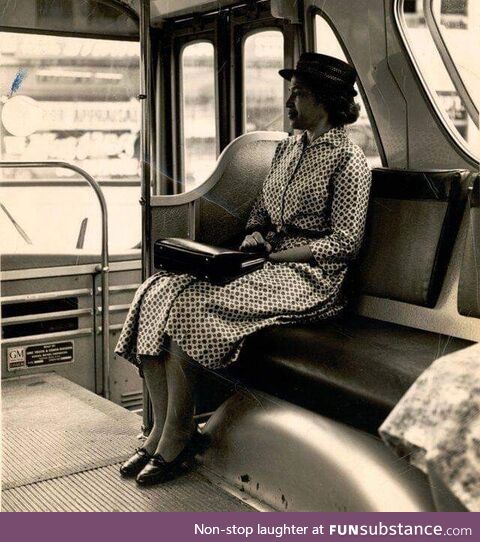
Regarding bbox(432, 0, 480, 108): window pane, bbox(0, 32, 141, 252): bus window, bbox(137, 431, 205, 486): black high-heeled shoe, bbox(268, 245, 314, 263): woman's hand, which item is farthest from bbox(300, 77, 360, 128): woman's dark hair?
bbox(0, 32, 141, 252): bus window

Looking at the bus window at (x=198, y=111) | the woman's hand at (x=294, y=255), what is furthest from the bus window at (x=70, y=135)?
the woman's hand at (x=294, y=255)

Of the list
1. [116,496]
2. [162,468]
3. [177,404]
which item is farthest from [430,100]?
[116,496]

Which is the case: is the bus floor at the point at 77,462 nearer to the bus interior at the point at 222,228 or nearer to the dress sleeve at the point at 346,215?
the bus interior at the point at 222,228

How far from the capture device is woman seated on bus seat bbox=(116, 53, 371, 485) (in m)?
2.95

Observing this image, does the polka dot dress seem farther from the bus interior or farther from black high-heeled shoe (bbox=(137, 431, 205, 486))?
black high-heeled shoe (bbox=(137, 431, 205, 486))

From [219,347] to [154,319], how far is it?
29cm

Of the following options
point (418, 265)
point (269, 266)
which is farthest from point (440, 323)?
point (269, 266)

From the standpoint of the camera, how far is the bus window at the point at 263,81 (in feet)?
14.7

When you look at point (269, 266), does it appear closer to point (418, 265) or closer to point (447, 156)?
point (418, 265)

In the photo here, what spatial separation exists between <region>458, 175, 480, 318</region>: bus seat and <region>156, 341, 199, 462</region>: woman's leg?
1072 mm

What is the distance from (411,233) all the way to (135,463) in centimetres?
143

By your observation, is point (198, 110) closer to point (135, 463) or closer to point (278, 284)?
point (278, 284)

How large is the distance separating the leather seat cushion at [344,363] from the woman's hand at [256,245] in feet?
1.42

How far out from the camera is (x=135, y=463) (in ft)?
10.1
